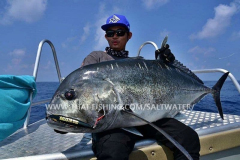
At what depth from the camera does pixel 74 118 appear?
157cm

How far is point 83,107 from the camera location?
5.23ft

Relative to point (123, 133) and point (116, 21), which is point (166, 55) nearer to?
point (116, 21)

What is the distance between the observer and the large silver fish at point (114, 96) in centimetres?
159

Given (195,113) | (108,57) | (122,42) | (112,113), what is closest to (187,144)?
(112,113)

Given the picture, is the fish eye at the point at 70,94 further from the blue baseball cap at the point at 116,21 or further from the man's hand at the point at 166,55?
the blue baseball cap at the point at 116,21

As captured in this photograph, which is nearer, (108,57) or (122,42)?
(108,57)

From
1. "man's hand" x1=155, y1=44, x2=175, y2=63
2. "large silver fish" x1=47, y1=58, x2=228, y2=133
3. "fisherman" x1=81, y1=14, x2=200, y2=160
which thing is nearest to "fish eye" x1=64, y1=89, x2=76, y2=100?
"large silver fish" x1=47, y1=58, x2=228, y2=133

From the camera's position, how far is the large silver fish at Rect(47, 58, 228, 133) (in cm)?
159

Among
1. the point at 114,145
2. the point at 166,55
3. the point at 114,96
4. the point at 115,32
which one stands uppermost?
the point at 115,32

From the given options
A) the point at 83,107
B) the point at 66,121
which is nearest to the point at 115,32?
the point at 83,107

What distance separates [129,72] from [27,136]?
163 centimetres

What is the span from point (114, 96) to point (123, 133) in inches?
14.5

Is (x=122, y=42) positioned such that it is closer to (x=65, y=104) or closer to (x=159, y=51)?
(x=159, y=51)

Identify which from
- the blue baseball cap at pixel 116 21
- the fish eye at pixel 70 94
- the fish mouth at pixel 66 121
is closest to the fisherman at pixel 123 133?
the blue baseball cap at pixel 116 21
